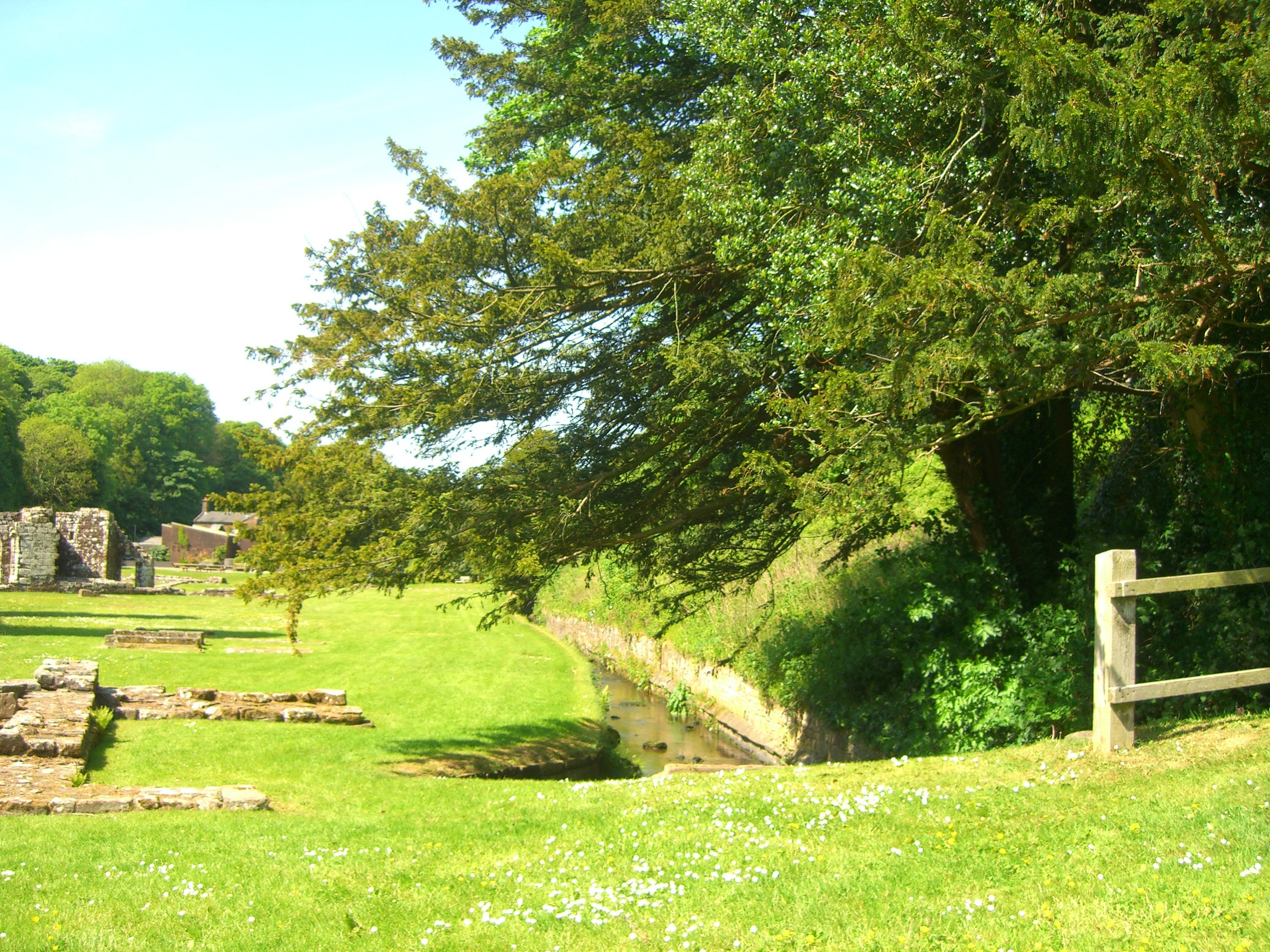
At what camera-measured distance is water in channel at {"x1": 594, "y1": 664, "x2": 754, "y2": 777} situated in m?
15.8

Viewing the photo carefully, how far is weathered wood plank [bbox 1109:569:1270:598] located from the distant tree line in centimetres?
6750

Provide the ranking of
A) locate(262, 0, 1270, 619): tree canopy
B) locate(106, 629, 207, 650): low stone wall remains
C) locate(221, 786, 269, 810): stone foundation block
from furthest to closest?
locate(106, 629, 207, 650): low stone wall remains → locate(221, 786, 269, 810): stone foundation block → locate(262, 0, 1270, 619): tree canopy

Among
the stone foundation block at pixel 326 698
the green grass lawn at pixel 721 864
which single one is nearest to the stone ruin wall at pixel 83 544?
the stone foundation block at pixel 326 698

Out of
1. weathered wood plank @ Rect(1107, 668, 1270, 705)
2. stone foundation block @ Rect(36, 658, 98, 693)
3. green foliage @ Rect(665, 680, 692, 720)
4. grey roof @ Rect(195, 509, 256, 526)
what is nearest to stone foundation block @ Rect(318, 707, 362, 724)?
stone foundation block @ Rect(36, 658, 98, 693)

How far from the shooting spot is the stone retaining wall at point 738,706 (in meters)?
14.2

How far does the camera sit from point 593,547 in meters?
12.2

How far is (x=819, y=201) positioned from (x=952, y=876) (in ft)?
20.1

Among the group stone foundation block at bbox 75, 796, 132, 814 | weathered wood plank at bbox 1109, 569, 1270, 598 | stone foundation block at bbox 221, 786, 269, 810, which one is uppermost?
weathered wood plank at bbox 1109, 569, 1270, 598

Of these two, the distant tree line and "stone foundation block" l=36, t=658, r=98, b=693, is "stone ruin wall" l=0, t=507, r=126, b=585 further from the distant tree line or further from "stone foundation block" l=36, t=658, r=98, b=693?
"stone foundation block" l=36, t=658, r=98, b=693

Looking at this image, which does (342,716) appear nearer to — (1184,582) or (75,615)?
(1184,582)

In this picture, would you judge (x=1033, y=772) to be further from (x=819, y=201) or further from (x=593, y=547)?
(x=593, y=547)

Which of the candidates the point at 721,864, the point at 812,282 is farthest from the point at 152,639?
the point at 721,864

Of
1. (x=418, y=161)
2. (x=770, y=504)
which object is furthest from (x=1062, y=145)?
(x=418, y=161)

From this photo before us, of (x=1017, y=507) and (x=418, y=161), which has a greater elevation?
(x=418, y=161)
